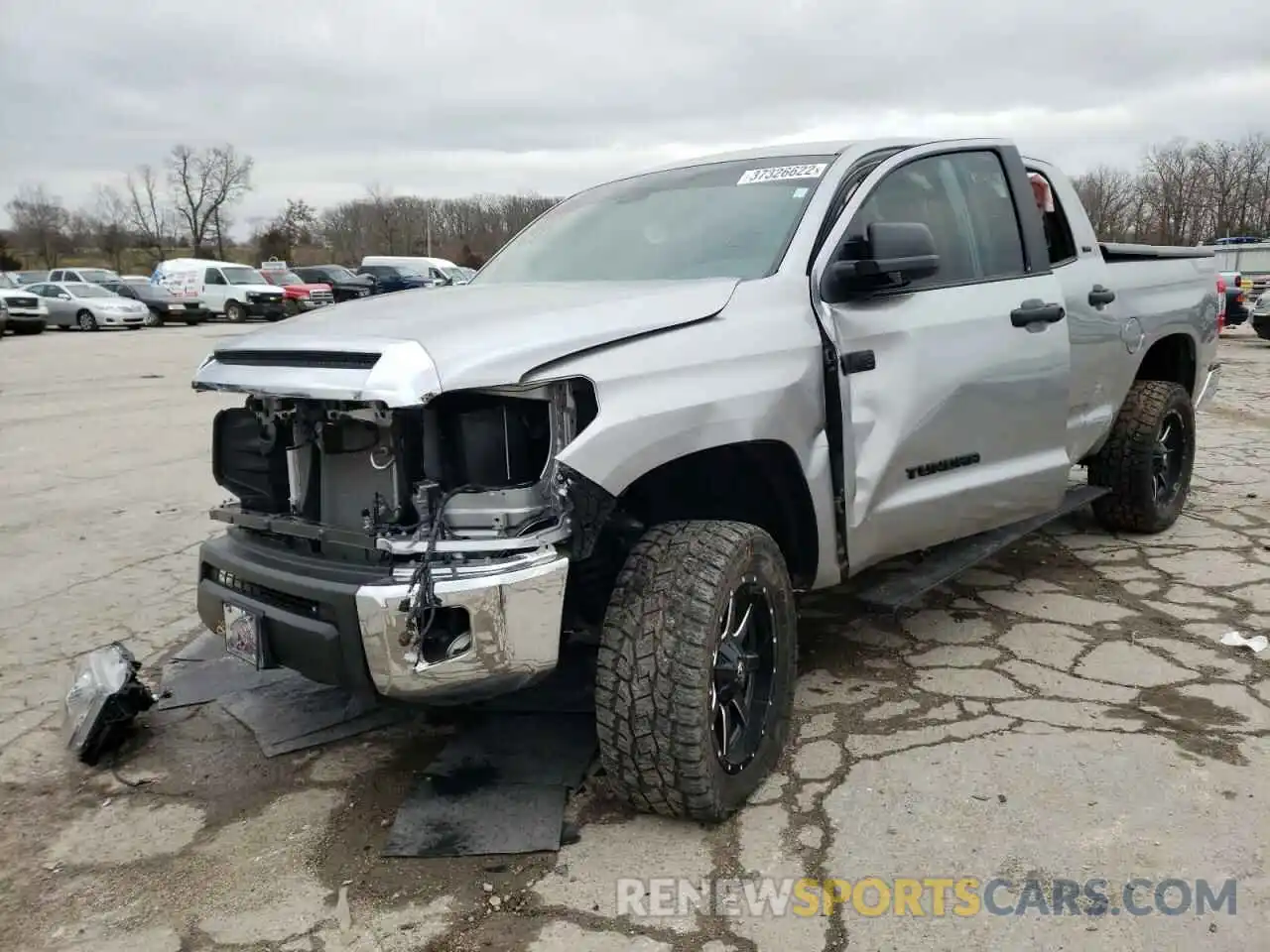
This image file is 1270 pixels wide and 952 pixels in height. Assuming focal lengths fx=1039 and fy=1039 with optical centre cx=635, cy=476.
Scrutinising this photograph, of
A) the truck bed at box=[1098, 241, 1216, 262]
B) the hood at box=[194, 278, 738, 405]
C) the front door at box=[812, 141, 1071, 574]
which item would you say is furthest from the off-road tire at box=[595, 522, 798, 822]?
the truck bed at box=[1098, 241, 1216, 262]

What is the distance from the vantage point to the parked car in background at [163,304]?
29812 millimetres

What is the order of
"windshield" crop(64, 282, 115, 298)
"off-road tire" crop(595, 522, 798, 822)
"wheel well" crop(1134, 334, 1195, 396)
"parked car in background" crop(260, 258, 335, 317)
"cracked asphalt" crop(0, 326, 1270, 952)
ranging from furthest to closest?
"parked car in background" crop(260, 258, 335, 317) → "windshield" crop(64, 282, 115, 298) → "wheel well" crop(1134, 334, 1195, 396) → "off-road tire" crop(595, 522, 798, 822) → "cracked asphalt" crop(0, 326, 1270, 952)

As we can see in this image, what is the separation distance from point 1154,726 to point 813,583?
3.93ft

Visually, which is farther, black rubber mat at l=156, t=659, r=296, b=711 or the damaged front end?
black rubber mat at l=156, t=659, r=296, b=711

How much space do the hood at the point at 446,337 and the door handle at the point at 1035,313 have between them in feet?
4.49

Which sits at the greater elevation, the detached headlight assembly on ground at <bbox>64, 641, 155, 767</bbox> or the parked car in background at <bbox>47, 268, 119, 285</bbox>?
the parked car in background at <bbox>47, 268, 119, 285</bbox>

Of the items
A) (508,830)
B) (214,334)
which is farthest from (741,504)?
(214,334)

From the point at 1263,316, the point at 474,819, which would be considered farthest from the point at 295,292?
the point at 474,819

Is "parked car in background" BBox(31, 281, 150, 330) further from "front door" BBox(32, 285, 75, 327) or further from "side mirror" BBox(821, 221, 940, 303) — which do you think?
"side mirror" BBox(821, 221, 940, 303)

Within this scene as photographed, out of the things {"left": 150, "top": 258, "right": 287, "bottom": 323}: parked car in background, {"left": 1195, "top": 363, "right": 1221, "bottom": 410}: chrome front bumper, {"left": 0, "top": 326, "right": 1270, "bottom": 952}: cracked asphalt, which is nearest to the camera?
{"left": 0, "top": 326, "right": 1270, "bottom": 952}: cracked asphalt

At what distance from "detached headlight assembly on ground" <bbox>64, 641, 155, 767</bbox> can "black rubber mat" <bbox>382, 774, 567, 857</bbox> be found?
42.7 inches

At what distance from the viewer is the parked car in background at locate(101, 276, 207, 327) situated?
2981 centimetres

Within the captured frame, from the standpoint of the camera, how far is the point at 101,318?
91.0ft

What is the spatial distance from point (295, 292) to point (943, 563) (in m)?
28.5
